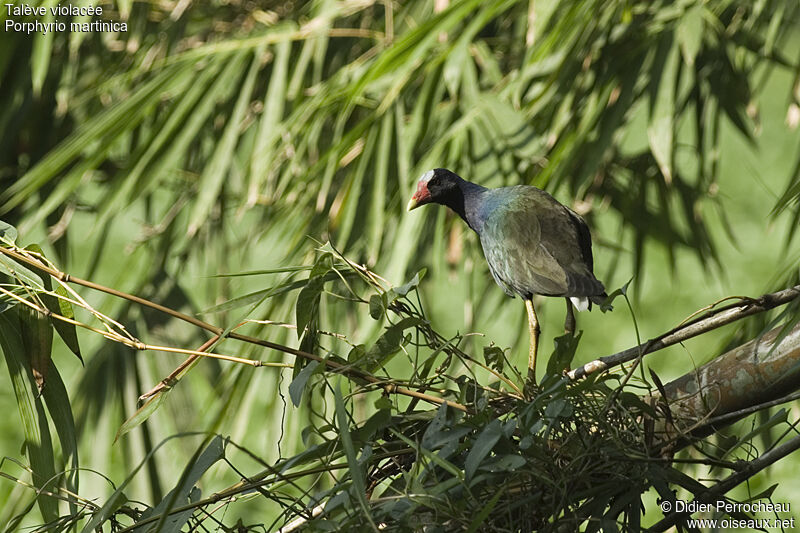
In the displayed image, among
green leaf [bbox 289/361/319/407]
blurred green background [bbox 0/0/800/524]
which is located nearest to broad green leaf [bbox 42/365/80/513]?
green leaf [bbox 289/361/319/407]

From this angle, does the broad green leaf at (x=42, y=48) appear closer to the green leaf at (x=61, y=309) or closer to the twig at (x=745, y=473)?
the green leaf at (x=61, y=309)

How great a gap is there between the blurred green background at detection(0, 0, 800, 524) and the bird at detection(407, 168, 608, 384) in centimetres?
27

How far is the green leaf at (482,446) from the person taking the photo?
90 cm

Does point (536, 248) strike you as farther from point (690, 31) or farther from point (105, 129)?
point (105, 129)

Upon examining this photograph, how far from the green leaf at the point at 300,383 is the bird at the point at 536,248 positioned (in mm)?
650

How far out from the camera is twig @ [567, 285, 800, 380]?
1.05m

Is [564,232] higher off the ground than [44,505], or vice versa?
[564,232]

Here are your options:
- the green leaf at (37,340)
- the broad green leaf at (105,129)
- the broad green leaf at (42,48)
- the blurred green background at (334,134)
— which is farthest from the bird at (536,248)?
the broad green leaf at (42,48)

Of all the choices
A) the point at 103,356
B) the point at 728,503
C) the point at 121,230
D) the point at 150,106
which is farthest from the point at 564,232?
the point at 121,230

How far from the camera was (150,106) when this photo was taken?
94.9 inches

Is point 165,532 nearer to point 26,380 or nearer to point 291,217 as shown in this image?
point 26,380

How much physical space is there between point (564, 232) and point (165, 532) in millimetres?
922

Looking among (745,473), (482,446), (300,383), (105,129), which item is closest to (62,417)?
(300,383)

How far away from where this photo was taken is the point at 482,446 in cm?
91
